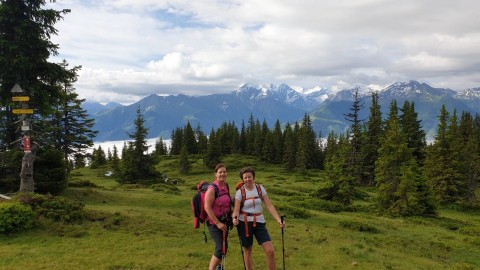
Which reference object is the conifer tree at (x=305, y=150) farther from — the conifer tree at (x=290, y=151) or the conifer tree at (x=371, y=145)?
the conifer tree at (x=371, y=145)

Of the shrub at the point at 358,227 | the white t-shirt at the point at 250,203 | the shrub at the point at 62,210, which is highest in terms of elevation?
the white t-shirt at the point at 250,203

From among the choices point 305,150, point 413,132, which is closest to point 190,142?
point 305,150

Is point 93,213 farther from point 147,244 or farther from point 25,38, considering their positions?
point 25,38

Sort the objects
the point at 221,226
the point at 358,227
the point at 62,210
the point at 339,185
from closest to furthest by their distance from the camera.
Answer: the point at 221,226, the point at 62,210, the point at 358,227, the point at 339,185

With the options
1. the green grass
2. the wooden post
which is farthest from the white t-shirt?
the wooden post

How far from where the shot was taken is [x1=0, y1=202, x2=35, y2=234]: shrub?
49.1 ft

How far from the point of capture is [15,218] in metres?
15.2

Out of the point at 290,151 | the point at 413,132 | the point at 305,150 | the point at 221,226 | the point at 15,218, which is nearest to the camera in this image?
the point at 221,226

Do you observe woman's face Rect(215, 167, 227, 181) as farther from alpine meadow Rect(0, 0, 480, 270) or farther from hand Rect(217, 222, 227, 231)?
alpine meadow Rect(0, 0, 480, 270)

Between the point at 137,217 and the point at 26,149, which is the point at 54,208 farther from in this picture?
the point at 26,149

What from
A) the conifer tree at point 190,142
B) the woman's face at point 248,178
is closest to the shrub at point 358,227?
the woman's face at point 248,178

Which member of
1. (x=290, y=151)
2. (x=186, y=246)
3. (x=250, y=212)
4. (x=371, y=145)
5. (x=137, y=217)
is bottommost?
(x=186, y=246)

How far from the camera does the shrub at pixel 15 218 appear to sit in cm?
1495

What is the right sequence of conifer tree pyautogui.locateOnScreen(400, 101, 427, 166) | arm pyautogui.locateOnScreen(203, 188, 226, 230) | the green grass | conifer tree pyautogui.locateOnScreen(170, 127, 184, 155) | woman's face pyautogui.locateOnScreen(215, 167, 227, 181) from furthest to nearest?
conifer tree pyautogui.locateOnScreen(170, 127, 184, 155) → conifer tree pyautogui.locateOnScreen(400, 101, 427, 166) → the green grass → woman's face pyautogui.locateOnScreen(215, 167, 227, 181) → arm pyautogui.locateOnScreen(203, 188, 226, 230)
